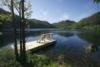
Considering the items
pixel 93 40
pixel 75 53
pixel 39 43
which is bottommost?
pixel 93 40

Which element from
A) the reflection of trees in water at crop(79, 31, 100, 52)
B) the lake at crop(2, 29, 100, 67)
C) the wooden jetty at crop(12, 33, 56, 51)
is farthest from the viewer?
the reflection of trees in water at crop(79, 31, 100, 52)

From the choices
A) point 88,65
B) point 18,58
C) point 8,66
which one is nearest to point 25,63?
point 18,58

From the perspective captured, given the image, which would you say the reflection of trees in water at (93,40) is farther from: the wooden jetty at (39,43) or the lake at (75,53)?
the wooden jetty at (39,43)

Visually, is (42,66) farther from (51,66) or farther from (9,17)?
(9,17)

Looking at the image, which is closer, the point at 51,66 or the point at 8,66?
the point at 8,66

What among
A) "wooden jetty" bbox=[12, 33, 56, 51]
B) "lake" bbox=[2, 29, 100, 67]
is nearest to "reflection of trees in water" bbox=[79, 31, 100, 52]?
"lake" bbox=[2, 29, 100, 67]

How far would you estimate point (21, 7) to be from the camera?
14812mm

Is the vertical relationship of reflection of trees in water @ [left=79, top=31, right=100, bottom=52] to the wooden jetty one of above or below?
below

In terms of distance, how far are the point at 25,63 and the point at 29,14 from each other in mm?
4855

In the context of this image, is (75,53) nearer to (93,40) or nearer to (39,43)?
(39,43)

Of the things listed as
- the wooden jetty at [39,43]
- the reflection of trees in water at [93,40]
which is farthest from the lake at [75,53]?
the wooden jetty at [39,43]

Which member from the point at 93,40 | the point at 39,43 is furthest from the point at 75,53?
the point at 93,40

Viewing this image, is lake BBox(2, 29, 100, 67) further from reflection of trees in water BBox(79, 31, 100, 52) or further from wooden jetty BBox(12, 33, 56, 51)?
wooden jetty BBox(12, 33, 56, 51)

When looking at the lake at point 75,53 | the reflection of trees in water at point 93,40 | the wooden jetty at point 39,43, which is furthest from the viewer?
the reflection of trees in water at point 93,40
